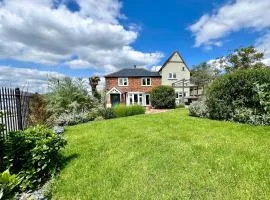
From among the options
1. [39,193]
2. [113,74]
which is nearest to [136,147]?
[39,193]

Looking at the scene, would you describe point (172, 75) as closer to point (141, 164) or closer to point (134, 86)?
point (134, 86)

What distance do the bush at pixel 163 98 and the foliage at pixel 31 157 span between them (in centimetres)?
2180

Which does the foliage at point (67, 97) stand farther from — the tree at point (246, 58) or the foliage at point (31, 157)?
the tree at point (246, 58)

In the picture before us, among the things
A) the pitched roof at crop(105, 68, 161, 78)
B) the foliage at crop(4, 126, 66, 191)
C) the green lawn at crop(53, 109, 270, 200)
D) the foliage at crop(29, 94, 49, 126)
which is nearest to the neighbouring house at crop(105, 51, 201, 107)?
the pitched roof at crop(105, 68, 161, 78)

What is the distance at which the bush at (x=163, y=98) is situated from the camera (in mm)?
26656

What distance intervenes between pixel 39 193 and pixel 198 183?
274 centimetres

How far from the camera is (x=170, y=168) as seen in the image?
479 centimetres

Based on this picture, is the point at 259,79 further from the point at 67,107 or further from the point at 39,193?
the point at 67,107

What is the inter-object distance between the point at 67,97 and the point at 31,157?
10910 millimetres

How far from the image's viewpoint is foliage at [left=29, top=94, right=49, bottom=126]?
12213 millimetres

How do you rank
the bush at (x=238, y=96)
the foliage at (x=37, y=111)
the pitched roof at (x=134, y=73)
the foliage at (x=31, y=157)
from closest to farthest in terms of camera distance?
the foliage at (x=31, y=157) < the bush at (x=238, y=96) < the foliage at (x=37, y=111) < the pitched roof at (x=134, y=73)

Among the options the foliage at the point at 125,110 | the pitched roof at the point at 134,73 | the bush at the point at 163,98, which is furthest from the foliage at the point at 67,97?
the pitched roof at the point at 134,73

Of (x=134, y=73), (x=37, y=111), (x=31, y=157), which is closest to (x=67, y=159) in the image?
(x=31, y=157)

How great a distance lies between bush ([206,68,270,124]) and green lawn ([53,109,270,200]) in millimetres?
3096
